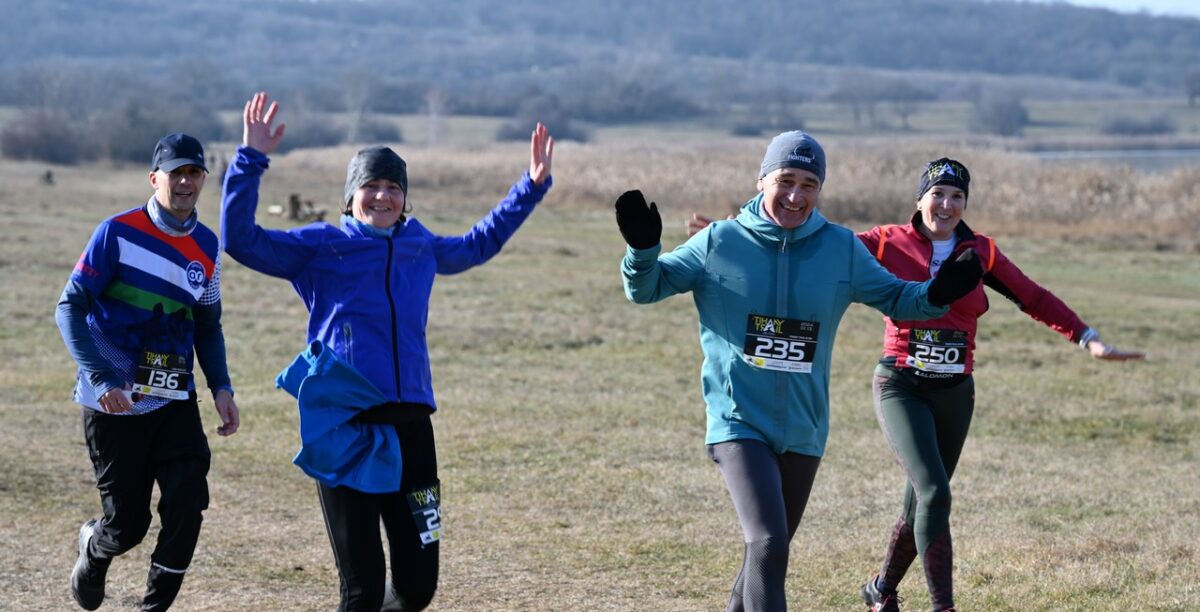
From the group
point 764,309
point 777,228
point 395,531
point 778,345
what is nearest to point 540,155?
point 777,228

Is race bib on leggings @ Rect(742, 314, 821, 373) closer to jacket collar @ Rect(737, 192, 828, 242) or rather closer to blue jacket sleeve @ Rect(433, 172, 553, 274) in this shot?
jacket collar @ Rect(737, 192, 828, 242)

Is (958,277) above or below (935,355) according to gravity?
above

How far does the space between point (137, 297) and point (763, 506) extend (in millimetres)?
2410

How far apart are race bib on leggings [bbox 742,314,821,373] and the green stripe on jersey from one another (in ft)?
7.03

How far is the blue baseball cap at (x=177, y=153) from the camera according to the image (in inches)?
219

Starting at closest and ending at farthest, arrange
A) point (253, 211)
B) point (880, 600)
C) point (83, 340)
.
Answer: point (253, 211) < point (83, 340) < point (880, 600)

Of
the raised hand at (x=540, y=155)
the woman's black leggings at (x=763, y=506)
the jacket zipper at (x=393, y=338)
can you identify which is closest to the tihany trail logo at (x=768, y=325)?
the woman's black leggings at (x=763, y=506)

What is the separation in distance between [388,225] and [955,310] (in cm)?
249

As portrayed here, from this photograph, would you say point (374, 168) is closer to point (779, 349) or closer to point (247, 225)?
point (247, 225)

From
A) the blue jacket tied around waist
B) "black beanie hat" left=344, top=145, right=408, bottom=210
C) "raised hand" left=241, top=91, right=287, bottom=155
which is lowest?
the blue jacket tied around waist

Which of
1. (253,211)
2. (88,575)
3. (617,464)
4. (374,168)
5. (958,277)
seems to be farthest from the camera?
(617,464)

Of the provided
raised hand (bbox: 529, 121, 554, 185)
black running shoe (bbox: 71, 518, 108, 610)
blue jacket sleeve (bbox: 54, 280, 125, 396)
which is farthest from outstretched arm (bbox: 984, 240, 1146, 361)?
black running shoe (bbox: 71, 518, 108, 610)

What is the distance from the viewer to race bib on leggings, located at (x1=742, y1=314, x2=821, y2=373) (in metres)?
5.29

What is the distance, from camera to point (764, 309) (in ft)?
17.5
